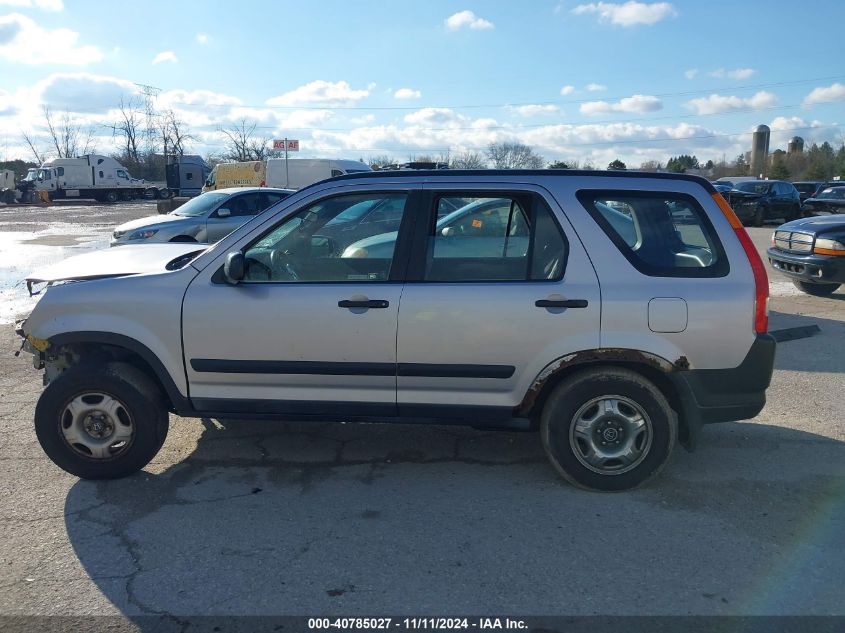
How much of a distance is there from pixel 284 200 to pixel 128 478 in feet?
6.57

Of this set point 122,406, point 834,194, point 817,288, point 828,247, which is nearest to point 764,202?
point 834,194

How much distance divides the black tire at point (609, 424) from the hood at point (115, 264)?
8.69ft

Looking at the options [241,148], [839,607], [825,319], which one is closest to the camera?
[839,607]

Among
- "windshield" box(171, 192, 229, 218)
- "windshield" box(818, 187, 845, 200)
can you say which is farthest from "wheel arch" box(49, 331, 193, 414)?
"windshield" box(818, 187, 845, 200)

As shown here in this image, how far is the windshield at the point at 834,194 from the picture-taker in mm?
24094

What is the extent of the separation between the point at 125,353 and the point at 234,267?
1011mm

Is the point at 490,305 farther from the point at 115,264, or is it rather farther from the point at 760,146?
the point at 760,146

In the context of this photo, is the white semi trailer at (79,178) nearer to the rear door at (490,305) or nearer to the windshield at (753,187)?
the windshield at (753,187)

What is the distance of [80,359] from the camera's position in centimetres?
434

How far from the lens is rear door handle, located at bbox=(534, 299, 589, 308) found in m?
3.90

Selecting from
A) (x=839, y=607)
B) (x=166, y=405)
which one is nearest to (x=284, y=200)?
(x=166, y=405)

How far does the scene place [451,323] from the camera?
395 centimetres

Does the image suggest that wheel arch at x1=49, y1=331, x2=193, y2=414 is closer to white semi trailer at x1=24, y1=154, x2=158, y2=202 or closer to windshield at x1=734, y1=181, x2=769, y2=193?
windshield at x1=734, y1=181, x2=769, y2=193

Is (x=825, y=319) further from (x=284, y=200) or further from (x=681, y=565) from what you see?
(x=284, y=200)
